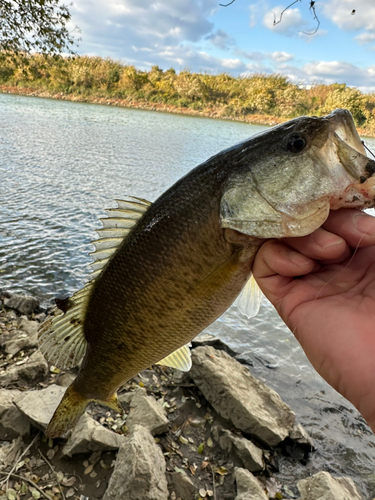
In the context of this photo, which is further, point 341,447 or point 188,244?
point 341,447

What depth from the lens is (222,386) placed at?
145 inches

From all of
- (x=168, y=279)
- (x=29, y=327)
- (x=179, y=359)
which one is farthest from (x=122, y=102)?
(x=168, y=279)

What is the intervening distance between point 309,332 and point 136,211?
3.96 feet

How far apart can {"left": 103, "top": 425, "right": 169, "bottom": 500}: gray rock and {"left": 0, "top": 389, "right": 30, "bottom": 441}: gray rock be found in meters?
1.03

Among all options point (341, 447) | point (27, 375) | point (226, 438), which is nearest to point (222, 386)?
point (226, 438)

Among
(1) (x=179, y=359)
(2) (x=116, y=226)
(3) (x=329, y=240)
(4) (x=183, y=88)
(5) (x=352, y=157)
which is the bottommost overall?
(1) (x=179, y=359)

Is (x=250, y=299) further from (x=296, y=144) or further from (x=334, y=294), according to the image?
(x=296, y=144)

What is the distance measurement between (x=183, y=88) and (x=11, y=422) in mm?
64626

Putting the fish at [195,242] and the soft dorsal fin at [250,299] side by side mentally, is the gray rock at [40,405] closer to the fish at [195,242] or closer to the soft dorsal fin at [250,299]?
the fish at [195,242]

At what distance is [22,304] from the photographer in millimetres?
5516

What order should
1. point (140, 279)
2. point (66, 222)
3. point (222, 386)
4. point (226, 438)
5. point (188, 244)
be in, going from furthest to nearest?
point (66, 222)
point (222, 386)
point (226, 438)
point (140, 279)
point (188, 244)

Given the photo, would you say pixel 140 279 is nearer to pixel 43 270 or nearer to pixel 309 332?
pixel 309 332

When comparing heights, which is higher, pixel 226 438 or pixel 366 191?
pixel 366 191

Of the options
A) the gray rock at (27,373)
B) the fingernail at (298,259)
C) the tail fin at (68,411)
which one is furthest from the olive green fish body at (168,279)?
the gray rock at (27,373)
